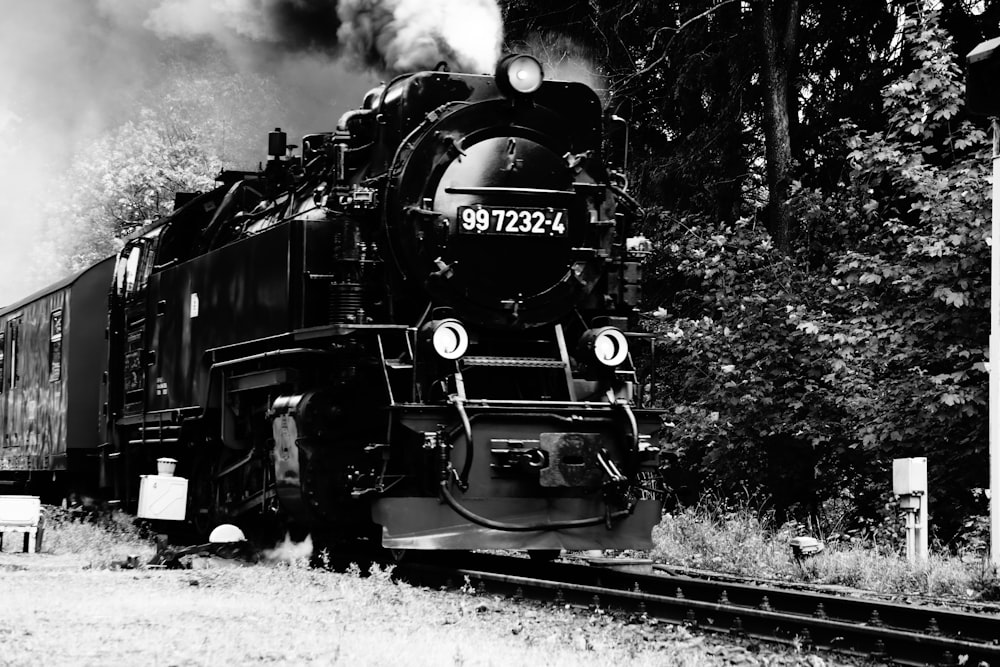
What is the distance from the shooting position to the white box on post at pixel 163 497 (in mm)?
10734

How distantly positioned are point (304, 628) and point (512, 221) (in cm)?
351

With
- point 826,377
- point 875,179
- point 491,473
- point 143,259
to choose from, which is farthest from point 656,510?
point 875,179

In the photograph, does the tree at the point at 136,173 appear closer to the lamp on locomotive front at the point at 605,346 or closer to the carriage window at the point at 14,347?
the carriage window at the point at 14,347

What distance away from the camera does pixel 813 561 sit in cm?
979

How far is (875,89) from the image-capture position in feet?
55.3

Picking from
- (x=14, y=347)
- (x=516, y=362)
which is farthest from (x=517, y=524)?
(x=14, y=347)

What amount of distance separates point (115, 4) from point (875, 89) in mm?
8886

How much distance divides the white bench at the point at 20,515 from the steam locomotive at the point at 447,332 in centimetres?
202

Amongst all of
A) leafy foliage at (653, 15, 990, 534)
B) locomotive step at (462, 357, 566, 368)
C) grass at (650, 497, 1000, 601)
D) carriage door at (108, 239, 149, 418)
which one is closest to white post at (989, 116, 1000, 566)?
grass at (650, 497, 1000, 601)

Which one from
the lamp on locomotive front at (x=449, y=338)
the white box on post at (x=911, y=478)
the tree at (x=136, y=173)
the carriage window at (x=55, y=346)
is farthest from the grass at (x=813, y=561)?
the tree at (x=136, y=173)

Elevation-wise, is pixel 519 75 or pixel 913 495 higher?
pixel 519 75

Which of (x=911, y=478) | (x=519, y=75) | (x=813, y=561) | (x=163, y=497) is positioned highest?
(x=519, y=75)

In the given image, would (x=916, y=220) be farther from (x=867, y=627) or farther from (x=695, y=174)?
(x=867, y=627)

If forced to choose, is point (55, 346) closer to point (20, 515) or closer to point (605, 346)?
point (20, 515)
